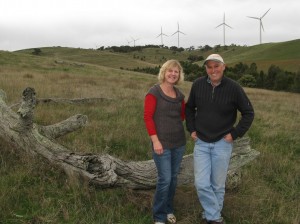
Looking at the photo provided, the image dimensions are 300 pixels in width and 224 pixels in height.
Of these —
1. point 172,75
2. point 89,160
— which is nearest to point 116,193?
point 89,160

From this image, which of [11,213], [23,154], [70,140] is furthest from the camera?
[70,140]

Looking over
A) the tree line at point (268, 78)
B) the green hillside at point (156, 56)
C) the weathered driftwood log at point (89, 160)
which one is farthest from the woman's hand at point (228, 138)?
the green hillside at point (156, 56)

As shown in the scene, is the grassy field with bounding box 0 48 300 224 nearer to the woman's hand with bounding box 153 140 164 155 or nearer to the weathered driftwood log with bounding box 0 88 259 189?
the weathered driftwood log with bounding box 0 88 259 189

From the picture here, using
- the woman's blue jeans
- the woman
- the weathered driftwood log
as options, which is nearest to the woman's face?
the woman

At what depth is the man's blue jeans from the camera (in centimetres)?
511

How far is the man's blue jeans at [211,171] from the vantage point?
5.11 metres

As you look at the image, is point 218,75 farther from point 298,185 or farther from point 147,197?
point 298,185

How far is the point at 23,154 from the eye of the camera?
6324 mm

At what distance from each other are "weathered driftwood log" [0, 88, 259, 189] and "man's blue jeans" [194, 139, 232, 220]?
2.69 feet

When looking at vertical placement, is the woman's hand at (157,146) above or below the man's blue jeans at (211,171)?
above

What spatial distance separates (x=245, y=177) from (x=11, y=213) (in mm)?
3936

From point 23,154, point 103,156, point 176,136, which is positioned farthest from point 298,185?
point 23,154

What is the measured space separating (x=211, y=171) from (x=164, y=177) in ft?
2.17

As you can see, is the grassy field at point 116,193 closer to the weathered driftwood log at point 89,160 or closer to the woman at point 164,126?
the weathered driftwood log at point 89,160
